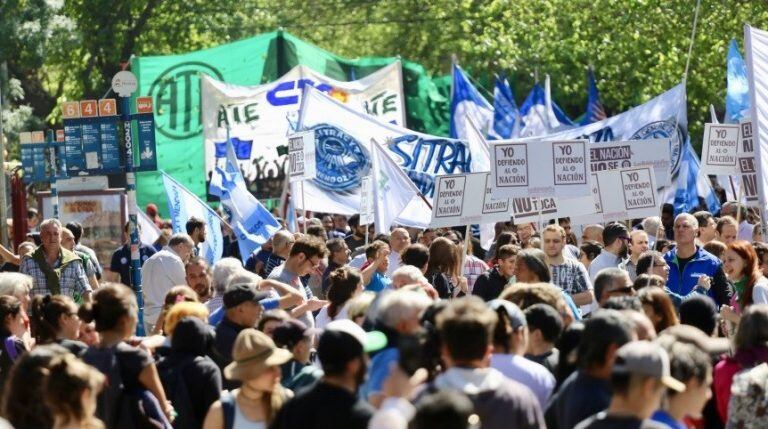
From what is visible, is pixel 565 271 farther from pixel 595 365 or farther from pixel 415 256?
pixel 595 365

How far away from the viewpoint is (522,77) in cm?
4081

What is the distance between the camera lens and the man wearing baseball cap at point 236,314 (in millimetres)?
→ 8633

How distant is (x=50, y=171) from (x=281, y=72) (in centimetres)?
931

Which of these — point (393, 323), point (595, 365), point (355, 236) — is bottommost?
point (355, 236)

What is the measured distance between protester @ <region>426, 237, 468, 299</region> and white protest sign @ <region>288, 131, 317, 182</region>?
548cm

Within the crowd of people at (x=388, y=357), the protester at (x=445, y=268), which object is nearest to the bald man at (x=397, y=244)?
the protester at (x=445, y=268)

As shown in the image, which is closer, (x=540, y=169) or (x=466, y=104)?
(x=540, y=169)

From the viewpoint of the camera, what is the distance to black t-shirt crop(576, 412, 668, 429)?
5500mm

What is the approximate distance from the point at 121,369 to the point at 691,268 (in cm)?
596

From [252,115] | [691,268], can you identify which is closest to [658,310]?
[691,268]

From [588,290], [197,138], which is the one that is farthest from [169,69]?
[588,290]

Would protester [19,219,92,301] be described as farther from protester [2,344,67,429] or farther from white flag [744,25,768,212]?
protester [2,344,67,429]

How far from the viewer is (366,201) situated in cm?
1933

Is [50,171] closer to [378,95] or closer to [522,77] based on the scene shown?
[378,95]
